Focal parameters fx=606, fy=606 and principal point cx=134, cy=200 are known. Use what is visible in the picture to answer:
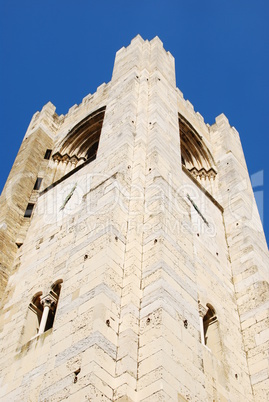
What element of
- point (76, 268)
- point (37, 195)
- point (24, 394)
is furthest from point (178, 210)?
point (37, 195)

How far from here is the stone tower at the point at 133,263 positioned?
8.48 m

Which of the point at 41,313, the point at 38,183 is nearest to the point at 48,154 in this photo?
the point at 38,183

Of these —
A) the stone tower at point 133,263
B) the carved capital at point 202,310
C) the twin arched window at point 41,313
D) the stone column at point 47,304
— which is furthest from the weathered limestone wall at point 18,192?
the carved capital at point 202,310

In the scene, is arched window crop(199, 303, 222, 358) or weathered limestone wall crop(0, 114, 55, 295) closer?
arched window crop(199, 303, 222, 358)

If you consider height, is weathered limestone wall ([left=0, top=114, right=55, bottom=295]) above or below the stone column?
above

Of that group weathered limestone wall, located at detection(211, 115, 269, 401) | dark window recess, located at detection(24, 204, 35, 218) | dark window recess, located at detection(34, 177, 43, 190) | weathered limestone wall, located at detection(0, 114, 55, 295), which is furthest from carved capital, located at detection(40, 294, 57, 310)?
dark window recess, located at detection(34, 177, 43, 190)

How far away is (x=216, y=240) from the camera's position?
14.8 m

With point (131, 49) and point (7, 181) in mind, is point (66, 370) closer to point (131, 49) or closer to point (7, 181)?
point (7, 181)

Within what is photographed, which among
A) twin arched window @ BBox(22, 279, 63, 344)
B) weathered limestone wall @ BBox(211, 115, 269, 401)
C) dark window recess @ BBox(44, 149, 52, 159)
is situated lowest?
twin arched window @ BBox(22, 279, 63, 344)

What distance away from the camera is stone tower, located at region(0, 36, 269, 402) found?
8.48 meters

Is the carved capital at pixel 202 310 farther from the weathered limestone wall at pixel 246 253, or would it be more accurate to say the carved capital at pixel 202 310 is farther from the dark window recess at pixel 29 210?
the dark window recess at pixel 29 210

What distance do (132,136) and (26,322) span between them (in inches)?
195

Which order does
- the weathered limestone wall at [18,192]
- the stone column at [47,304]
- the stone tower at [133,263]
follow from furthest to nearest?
the weathered limestone wall at [18,192] → the stone column at [47,304] → the stone tower at [133,263]

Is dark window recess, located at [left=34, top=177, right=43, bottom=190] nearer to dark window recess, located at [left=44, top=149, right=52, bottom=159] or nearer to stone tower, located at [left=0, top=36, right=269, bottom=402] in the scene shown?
stone tower, located at [left=0, top=36, right=269, bottom=402]
